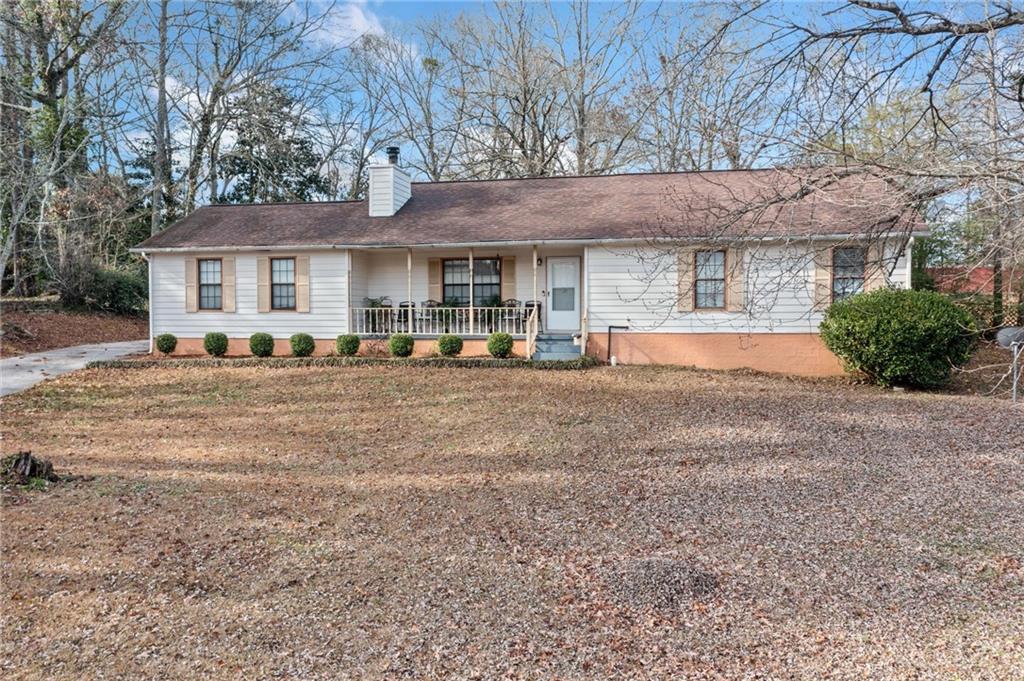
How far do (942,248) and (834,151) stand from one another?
1561cm

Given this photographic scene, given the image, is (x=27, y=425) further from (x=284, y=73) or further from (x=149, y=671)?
(x=284, y=73)

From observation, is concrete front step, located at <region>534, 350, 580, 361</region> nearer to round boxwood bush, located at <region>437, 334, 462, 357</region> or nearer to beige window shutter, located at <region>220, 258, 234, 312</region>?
round boxwood bush, located at <region>437, 334, 462, 357</region>

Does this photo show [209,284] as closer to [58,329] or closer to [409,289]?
[409,289]

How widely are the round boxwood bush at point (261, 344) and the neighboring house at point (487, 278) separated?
577 millimetres

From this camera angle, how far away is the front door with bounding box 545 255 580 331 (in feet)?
51.8

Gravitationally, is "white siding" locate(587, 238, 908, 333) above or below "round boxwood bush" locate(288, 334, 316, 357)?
above

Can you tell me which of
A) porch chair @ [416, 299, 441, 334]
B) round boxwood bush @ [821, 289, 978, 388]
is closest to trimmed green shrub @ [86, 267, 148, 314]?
porch chair @ [416, 299, 441, 334]

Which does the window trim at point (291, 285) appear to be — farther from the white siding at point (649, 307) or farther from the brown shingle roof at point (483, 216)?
the white siding at point (649, 307)

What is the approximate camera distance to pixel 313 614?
12.6 feet

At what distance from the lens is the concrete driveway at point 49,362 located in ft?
42.7

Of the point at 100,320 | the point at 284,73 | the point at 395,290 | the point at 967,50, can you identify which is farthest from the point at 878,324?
the point at 284,73

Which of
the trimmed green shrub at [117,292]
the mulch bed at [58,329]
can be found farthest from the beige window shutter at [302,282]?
the trimmed green shrub at [117,292]

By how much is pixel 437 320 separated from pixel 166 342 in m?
6.51

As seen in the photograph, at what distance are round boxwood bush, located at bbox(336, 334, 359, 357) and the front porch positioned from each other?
650mm
